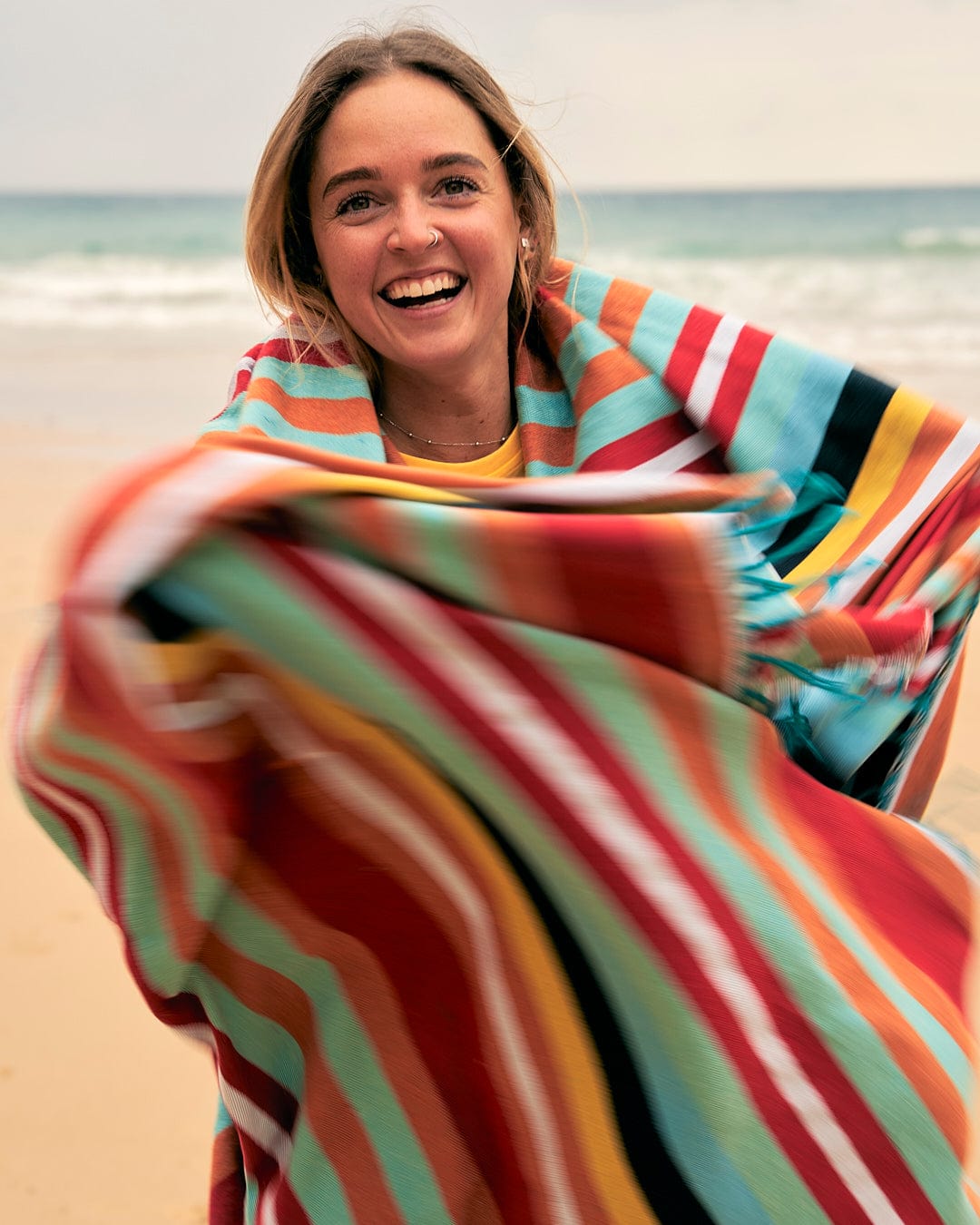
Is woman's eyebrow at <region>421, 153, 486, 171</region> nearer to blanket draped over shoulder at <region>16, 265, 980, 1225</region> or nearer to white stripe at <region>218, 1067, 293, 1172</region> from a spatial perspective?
blanket draped over shoulder at <region>16, 265, 980, 1225</region>

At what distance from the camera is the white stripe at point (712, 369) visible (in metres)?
1.58

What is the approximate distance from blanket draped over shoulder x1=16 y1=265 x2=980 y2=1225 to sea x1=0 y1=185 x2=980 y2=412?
6.02 meters

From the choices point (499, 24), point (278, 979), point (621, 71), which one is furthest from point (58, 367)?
point (621, 71)

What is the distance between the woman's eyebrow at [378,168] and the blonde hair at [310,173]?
0.10m

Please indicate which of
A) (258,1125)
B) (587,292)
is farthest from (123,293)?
(258,1125)

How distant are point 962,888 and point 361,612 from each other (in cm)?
72

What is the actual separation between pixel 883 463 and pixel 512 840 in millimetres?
861

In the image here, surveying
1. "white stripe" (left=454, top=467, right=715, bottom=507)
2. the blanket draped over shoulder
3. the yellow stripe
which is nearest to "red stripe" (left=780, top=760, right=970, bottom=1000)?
the blanket draped over shoulder

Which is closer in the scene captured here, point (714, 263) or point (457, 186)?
point (457, 186)

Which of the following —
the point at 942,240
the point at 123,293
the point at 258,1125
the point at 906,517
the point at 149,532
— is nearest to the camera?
the point at 149,532

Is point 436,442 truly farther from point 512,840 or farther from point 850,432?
point 512,840

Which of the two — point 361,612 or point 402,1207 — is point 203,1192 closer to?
point 402,1207

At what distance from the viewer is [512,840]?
3.20ft

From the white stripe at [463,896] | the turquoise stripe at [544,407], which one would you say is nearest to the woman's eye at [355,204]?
the turquoise stripe at [544,407]
